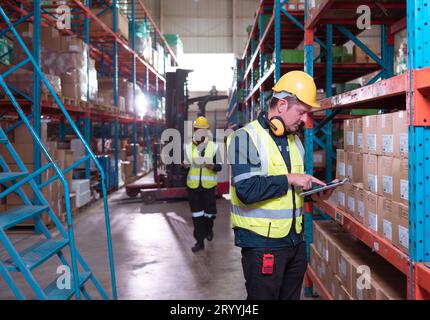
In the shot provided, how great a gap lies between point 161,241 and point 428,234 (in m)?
5.30

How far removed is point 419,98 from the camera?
2.33 metres

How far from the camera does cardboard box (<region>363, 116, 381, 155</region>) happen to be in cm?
313

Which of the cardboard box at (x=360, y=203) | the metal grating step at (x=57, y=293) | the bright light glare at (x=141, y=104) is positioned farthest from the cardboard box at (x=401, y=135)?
the bright light glare at (x=141, y=104)

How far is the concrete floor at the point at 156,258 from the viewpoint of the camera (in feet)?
16.2

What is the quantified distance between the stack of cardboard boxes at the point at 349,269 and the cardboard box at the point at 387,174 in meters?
0.61

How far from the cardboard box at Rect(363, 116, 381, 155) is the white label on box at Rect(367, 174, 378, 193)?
0.17m

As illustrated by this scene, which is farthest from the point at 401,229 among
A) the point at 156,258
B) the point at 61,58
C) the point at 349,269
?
the point at 61,58

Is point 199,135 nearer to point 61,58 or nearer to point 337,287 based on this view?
point 61,58

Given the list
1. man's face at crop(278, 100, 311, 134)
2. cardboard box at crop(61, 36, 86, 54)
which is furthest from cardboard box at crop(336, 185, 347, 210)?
cardboard box at crop(61, 36, 86, 54)

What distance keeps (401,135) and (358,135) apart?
0.87m

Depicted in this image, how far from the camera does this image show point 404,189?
2.65 metres

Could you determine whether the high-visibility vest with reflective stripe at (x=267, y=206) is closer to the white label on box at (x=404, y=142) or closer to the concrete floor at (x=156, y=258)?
the white label on box at (x=404, y=142)
